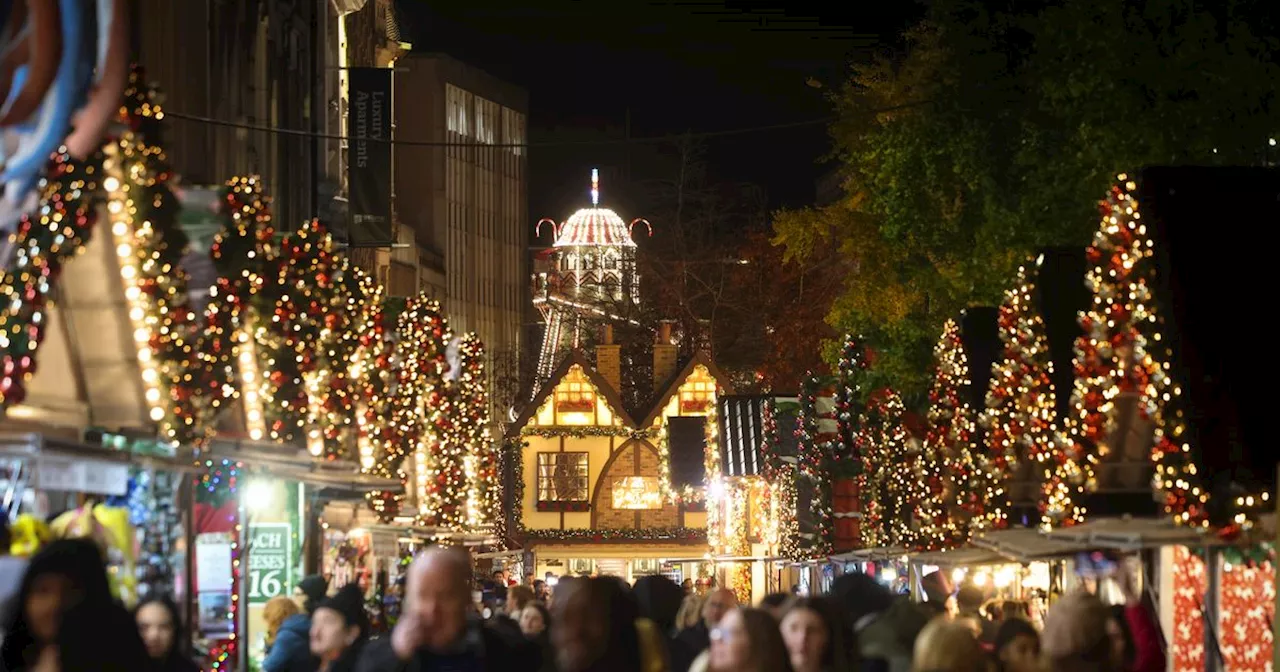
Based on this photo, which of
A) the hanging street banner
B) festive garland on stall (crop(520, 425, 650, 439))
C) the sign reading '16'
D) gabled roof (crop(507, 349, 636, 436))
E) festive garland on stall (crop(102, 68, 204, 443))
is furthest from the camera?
festive garland on stall (crop(520, 425, 650, 439))

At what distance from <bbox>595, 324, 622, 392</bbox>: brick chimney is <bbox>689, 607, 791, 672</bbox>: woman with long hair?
84568 millimetres

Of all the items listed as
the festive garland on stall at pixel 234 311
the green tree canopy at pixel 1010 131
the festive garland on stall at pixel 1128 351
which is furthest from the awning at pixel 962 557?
the festive garland on stall at pixel 234 311

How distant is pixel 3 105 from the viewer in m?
15.9

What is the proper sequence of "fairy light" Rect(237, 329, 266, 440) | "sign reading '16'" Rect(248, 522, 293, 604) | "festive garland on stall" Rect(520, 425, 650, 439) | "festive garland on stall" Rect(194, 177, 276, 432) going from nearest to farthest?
"festive garland on stall" Rect(194, 177, 276, 432), "fairy light" Rect(237, 329, 266, 440), "sign reading '16'" Rect(248, 522, 293, 604), "festive garland on stall" Rect(520, 425, 650, 439)

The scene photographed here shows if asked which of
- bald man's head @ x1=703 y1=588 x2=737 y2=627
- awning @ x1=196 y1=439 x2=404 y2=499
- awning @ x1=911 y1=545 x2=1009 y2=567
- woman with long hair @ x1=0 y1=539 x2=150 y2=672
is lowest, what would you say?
woman with long hair @ x1=0 y1=539 x2=150 y2=672

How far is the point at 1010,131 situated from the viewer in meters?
38.6

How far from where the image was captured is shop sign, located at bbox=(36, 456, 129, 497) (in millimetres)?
17237

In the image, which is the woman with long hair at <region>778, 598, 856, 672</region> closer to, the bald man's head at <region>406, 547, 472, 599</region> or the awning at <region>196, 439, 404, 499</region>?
the bald man's head at <region>406, 547, 472, 599</region>

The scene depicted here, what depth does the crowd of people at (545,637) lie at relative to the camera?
9844mm

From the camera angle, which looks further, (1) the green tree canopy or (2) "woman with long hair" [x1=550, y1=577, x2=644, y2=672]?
(1) the green tree canopy

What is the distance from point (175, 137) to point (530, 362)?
268 ft

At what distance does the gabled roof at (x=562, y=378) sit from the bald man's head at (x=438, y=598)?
275ft

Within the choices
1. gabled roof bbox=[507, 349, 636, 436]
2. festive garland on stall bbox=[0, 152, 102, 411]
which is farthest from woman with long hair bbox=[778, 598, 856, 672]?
gabled roof bbox=[507, 349, 636, 436]

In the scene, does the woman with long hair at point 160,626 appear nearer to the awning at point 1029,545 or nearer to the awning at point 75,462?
the awning at point 75,462
